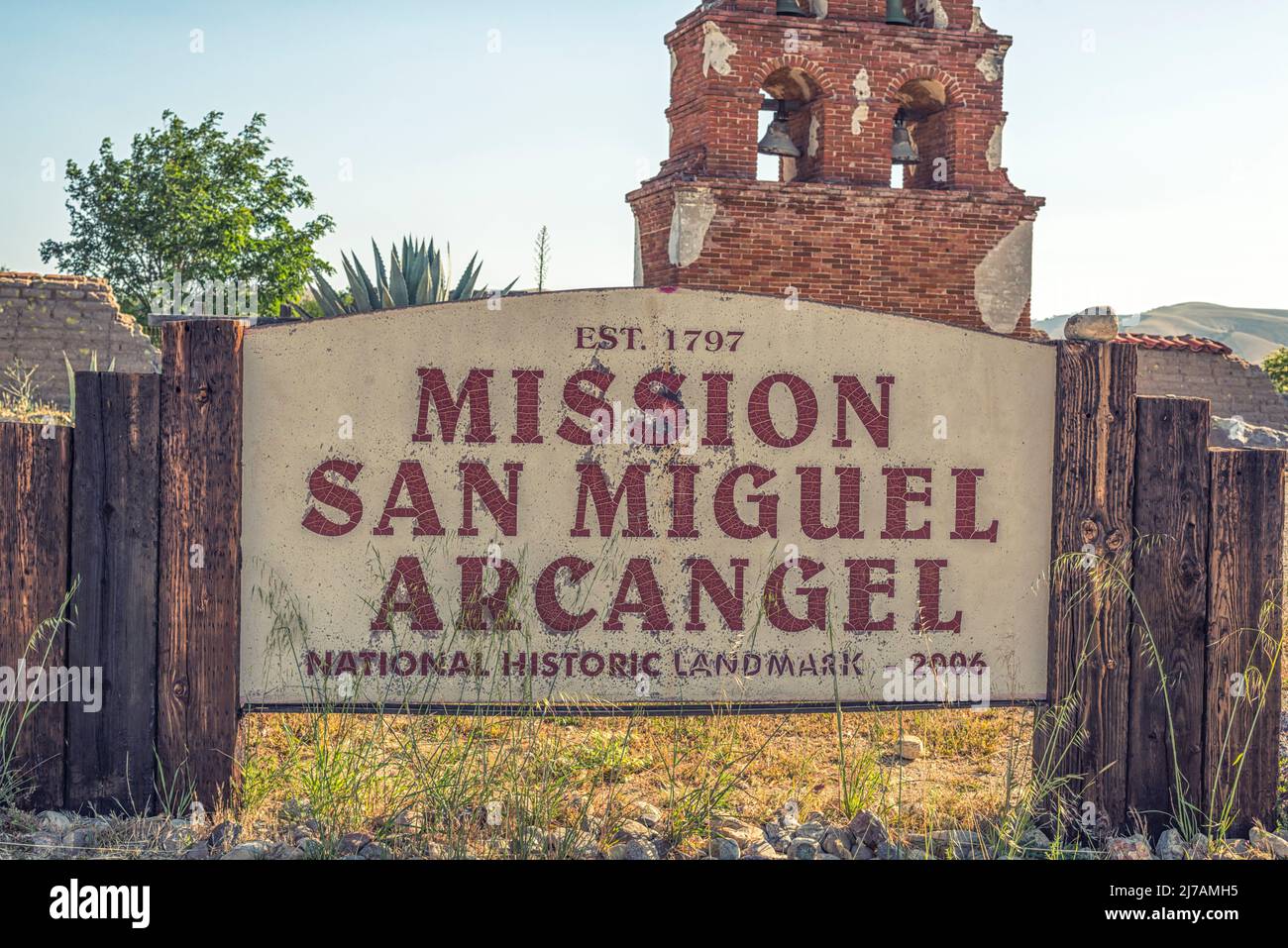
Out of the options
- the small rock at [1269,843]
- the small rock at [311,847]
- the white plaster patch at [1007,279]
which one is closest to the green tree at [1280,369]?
the white plaster patch at [1007,279]

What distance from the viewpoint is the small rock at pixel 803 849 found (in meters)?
3.81

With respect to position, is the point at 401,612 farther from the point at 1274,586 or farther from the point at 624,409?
the point at 1274,586

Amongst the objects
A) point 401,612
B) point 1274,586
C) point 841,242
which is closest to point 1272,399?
point 841,242

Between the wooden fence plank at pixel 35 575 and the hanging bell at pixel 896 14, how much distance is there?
11.5 meters

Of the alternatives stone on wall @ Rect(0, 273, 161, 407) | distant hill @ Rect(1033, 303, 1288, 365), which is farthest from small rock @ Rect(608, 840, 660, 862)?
distant hill @ Rect(1033, 303, 1288, 365)

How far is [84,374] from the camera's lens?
12.5 feet

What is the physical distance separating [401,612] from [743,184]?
942 cm

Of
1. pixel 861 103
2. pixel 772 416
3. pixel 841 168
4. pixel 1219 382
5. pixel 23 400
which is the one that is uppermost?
pixel 861 103

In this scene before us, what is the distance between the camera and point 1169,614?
4.10 meters

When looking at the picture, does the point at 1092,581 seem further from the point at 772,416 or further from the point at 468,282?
the point at 468,282

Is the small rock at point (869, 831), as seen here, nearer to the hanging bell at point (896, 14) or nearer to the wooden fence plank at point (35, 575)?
the wooden fence plank at point (35, 575)

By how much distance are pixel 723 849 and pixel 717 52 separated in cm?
1047

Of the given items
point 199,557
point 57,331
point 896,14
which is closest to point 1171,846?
point 199,557
